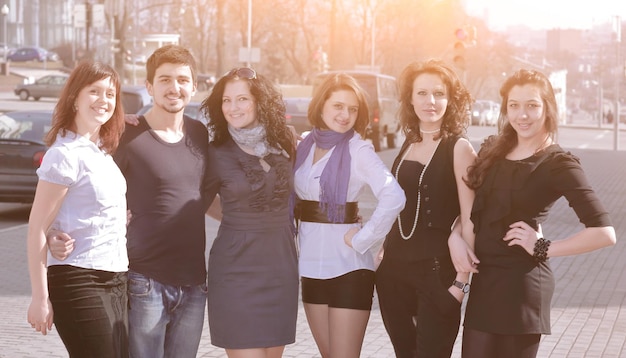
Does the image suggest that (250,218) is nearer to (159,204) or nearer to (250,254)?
(250,254)

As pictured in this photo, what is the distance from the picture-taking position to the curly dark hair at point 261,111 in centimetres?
502

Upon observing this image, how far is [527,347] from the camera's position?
461cm

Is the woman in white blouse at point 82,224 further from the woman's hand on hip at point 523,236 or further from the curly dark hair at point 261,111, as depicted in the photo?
the woman's hand on hip at point 523,236

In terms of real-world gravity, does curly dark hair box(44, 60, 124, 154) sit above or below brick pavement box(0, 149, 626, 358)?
above

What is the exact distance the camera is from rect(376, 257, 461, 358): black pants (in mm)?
4957

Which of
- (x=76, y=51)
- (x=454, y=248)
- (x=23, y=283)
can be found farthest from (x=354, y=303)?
(x=76, y=51)

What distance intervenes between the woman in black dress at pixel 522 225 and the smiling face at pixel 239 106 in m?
1.04

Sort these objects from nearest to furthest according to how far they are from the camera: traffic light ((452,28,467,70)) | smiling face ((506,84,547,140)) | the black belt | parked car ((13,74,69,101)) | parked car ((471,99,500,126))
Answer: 1. smiling face ((506,84,547,140))
2. the black belt
3. traffic light ((452,28,467,70))
4. parked car ((13,74,69,101))
5. parked car ((471,99,500,126))

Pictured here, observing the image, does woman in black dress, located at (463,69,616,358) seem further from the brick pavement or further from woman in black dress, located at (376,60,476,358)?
the brick pavement

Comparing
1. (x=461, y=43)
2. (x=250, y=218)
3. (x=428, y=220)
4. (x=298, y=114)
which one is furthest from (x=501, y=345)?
(x=461, y=43)

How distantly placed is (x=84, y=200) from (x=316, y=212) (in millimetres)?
1241

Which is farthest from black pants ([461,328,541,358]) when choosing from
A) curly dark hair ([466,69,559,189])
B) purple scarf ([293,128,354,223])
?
purple scarf ([293,128,354,223])

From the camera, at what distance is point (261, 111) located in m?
5.03

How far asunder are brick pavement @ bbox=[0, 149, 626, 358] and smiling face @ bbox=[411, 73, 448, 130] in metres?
2.94
